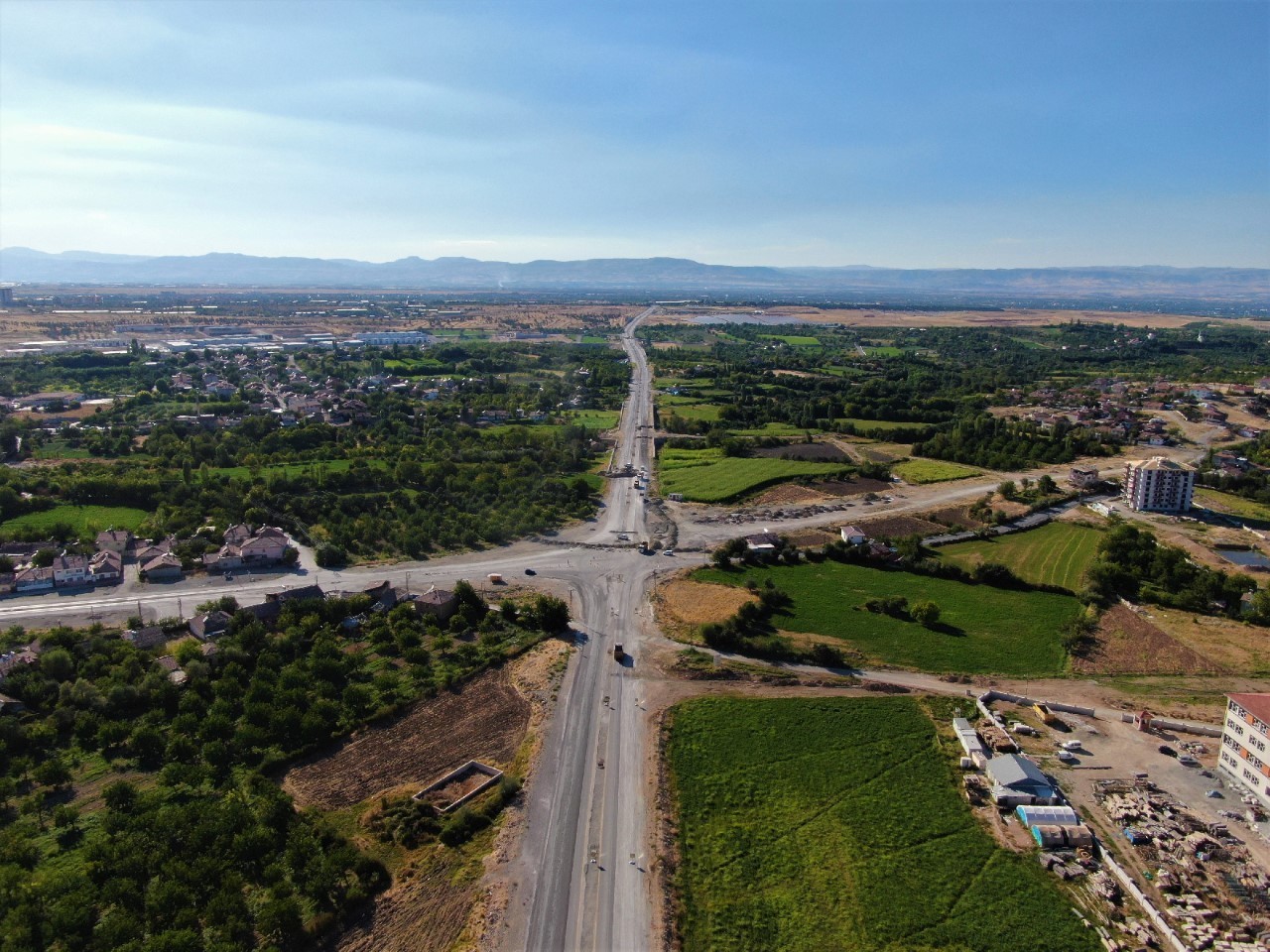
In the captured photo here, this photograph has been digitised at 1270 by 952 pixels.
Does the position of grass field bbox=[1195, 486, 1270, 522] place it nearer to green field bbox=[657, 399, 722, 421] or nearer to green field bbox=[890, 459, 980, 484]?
green field bbox=[890, 459, 980, 484]

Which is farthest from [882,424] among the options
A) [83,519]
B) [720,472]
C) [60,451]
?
[60,451]

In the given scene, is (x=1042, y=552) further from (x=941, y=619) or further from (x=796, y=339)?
(x=796, y=339)

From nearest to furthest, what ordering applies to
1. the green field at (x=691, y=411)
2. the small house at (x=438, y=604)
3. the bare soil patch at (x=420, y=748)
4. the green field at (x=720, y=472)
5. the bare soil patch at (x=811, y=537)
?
the bare soil patch at (x=420, y=748) < the small house at (x=438, y=604) < the bare soil patch at (x=811, y=537) < the green field at (x=720, y=472) < the green field at (x=691, y=411)

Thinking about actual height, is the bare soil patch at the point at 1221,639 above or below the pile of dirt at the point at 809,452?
below

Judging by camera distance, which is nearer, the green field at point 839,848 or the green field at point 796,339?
the green field at point 839,848

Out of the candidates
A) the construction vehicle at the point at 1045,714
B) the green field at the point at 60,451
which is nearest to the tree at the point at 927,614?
the construction vehicle at the point at 1045,714

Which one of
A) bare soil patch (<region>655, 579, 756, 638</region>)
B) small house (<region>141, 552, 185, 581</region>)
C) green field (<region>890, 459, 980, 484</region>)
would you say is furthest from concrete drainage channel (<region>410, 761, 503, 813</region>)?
green field (<region>890, 459, 980, 484</region>)

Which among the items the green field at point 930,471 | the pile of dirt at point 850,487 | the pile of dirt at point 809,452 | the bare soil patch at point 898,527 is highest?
the pile of dirt at point 809,452

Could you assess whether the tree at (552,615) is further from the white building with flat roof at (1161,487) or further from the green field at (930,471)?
the white building with flat roof at (1161,487)
